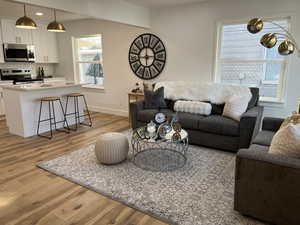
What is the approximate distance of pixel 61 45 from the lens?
695 centimetres

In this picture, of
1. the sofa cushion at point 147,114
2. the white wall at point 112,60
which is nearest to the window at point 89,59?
the white wall at point 112,60

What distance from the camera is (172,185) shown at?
100 inches

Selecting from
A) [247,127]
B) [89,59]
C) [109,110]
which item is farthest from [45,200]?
[89,59]

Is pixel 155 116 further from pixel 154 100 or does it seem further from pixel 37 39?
pixel 37 39

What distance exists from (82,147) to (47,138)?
36.5 inches

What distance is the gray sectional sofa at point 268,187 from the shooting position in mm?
1727

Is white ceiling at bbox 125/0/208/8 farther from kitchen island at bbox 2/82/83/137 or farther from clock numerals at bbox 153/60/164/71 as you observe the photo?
kitchen island at bbox 2/82/83/137

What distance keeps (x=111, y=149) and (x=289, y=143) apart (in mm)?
1985

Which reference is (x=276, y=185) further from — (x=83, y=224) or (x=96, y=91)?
(x=96, y=91)

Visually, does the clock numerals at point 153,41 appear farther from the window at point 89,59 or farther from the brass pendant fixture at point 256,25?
the brass pendant fixture at point 256,25

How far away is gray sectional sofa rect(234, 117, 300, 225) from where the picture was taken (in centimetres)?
173

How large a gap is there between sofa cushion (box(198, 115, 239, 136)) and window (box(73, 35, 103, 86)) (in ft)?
12.3

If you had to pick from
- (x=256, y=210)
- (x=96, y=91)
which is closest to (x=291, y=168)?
(x=256, y=210)

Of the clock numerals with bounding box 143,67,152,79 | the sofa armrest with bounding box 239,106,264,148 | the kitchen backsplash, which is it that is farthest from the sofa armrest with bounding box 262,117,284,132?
→ the kitchen backsplash
